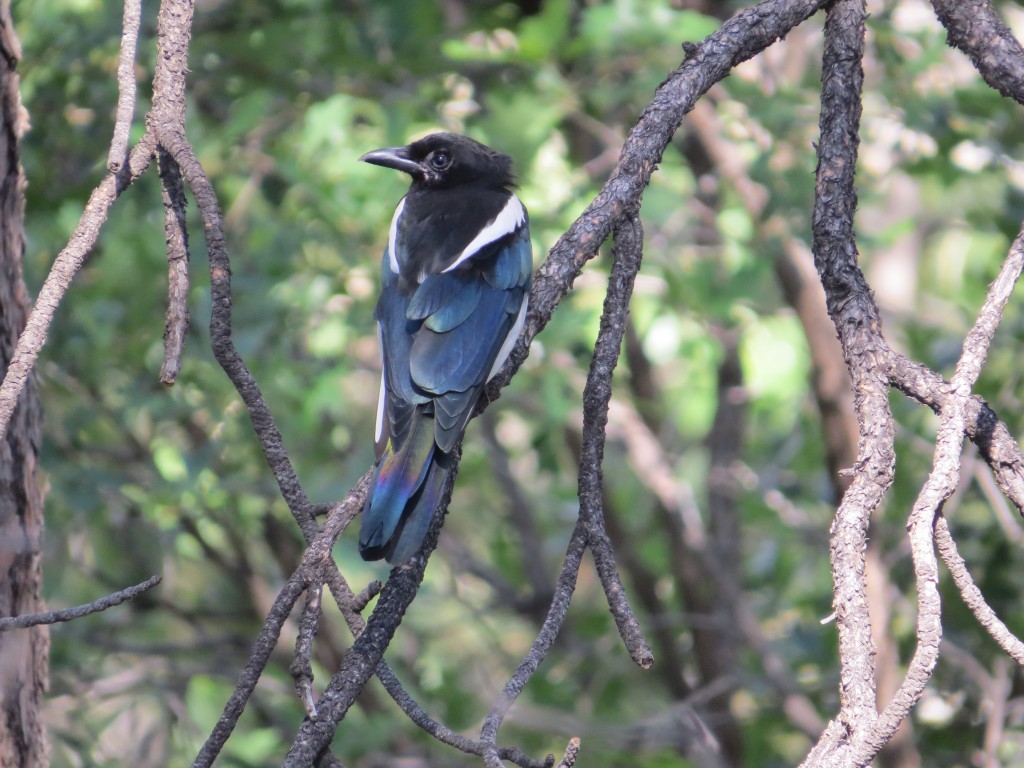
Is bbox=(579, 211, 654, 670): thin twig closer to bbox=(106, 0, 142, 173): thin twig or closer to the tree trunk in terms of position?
bbox=(106, 0, 142, 173): thin twig

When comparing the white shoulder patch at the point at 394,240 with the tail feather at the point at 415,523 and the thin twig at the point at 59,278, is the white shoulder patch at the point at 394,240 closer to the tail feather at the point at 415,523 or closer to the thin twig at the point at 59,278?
the tail feather at the point at 415,523

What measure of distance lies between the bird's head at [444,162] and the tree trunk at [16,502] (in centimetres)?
145

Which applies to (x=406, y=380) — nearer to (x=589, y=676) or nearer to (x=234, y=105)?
(x=234, y=105)

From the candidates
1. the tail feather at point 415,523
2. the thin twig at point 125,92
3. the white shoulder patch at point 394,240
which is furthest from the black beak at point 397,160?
the thin twig at point 125,92

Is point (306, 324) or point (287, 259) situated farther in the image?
point (306, 324)

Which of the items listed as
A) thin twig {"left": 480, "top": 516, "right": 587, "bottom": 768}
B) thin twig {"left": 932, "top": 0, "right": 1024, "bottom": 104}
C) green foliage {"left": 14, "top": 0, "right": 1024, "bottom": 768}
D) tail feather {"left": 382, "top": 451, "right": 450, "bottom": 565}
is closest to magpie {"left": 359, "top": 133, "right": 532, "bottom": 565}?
tail feather {"left": 382, "top": 451, "right": 450, "bottom": 565}

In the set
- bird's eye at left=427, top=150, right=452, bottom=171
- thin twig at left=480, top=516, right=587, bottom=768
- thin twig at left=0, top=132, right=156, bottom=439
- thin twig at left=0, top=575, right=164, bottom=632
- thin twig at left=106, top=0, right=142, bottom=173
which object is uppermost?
bird's eye at left=427, top=150, right=452, bottom=171

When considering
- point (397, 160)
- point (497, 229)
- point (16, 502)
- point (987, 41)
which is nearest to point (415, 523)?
point (16, 502)

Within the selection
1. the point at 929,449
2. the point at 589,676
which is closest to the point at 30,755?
the point at 929,449

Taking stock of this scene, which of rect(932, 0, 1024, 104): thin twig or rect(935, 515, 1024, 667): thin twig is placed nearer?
rect(935, 515, 1024, 667): thin twig

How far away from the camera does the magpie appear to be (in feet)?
6.77

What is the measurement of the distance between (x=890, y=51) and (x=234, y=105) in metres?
2.49

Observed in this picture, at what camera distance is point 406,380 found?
8.61ft

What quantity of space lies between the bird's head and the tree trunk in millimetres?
1454
